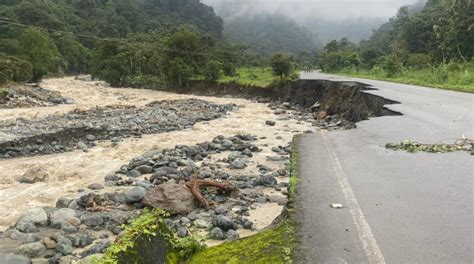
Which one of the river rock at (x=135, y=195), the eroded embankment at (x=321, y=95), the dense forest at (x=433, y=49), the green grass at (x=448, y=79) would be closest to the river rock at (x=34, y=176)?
the river rock at (x=135, y=195)

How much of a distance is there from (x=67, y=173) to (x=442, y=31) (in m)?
40.2

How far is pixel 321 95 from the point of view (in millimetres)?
26984

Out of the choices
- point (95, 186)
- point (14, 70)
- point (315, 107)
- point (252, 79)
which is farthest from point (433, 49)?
point (95, 186)

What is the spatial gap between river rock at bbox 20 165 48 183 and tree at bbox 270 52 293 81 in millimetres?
25835

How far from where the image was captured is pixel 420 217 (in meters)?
5.10

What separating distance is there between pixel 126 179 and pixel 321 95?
18777 mm

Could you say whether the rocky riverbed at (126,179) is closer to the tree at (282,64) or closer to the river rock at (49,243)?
the river rock at (49,243)

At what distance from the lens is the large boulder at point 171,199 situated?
25.0 feet

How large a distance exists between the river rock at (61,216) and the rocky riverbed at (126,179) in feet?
0.06

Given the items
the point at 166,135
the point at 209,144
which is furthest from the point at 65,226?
the point at 166,135

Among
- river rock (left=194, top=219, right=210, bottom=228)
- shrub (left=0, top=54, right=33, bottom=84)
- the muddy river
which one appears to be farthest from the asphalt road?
shrub (left=0, top=54, right=33, bottom=84)

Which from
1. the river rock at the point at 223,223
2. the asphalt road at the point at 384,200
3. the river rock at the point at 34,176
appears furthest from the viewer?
the river rock at the point at 34,176

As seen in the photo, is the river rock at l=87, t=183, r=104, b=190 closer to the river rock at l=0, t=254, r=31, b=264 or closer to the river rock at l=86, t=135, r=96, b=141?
the river rock at l=0, t=254, r=31, b=264

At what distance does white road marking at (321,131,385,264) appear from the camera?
13.4 ft
